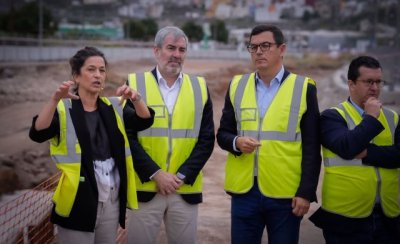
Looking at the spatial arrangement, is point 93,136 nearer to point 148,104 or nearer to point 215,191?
point 148,104

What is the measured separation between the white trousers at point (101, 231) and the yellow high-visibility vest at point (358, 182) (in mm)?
Answer: 1424

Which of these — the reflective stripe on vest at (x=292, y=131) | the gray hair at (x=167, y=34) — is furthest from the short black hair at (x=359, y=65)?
the gray hair at (x=167, y=34)

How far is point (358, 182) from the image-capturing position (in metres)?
3.42

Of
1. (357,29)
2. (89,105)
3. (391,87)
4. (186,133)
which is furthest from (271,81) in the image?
(357,29)

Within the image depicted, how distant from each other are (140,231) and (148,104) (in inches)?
36.0

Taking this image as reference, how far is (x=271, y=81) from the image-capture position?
371 centimetres

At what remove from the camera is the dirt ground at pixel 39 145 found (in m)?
6.68

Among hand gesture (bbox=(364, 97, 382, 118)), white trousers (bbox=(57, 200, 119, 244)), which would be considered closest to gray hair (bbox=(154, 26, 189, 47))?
white trousers (bbox=(57, 200, 119, 244))

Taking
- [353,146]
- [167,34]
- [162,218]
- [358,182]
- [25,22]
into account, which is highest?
[25,22]

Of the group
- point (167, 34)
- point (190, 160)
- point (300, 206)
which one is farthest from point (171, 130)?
point (300, 206)

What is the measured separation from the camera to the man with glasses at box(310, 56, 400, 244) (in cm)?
338

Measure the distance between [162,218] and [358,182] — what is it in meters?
1.40

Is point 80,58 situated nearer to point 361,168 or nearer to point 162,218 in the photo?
point 162,218

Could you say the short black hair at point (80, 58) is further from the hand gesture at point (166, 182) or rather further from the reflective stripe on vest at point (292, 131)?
the reflective stripe on vest at point (292, 131)
